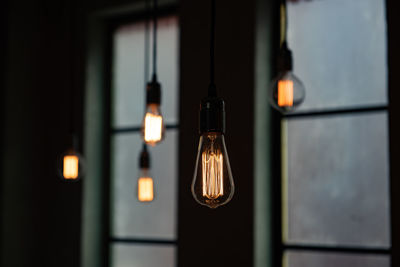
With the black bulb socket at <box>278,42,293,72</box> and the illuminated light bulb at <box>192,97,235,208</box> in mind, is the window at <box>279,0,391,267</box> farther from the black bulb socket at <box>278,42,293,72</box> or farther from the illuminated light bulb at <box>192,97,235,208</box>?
the illuminated light bulb at <box>192,97,235,208</box>

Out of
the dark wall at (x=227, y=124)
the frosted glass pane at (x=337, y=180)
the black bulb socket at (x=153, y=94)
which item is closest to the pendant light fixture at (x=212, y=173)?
the black bulb socket at (x=153, y=94)

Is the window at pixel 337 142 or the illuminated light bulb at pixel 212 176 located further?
the window at pixel 337 142

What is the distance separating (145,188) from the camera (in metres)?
3.01

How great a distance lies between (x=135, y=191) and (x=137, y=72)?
0.83 metres

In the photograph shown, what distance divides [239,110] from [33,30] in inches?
72.6

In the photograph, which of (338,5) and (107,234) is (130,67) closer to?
(107,234)

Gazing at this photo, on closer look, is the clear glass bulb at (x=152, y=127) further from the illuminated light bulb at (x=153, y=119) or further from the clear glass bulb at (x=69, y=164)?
the clear glass bulb at (x=69, y=164)

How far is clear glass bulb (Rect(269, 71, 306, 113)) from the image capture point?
79.5 inches

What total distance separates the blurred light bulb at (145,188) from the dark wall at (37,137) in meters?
0.94

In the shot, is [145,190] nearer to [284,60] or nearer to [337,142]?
[337,142]

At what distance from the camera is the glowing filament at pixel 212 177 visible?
1.35m

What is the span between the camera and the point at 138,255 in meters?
3.78

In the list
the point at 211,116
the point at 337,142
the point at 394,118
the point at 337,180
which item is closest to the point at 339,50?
the point at 337,142

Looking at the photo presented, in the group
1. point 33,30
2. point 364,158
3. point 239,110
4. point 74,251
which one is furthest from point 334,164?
point 33,30
